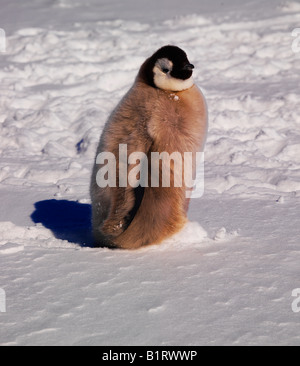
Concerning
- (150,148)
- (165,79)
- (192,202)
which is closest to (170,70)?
(165,79)

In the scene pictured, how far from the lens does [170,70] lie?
2467mm

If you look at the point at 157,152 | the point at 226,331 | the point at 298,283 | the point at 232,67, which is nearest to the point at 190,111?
the point at 157,152

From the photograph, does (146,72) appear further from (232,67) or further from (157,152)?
(232,67)

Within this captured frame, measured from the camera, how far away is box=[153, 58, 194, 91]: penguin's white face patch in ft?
8.12

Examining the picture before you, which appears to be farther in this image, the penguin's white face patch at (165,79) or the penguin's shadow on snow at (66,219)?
the penguin's shadow on snow at (66,219)

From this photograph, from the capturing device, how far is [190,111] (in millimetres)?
2510

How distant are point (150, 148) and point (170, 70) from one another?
377 millimetres

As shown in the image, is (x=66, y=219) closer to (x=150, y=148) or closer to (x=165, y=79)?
(x=150, y=148)

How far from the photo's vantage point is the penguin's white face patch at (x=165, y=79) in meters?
2.47

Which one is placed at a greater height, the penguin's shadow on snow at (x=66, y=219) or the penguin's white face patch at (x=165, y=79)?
the penguin's white face patch at (x=165, y=79)

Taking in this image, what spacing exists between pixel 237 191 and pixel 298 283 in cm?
154

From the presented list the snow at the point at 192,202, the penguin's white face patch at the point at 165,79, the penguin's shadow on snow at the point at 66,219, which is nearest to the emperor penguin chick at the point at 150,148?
the penguin's white face patch at the point at 165,79

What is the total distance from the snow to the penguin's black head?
0.70m

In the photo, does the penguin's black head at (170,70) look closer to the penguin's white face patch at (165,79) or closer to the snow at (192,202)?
the penguin's white face patch at (165,79)
